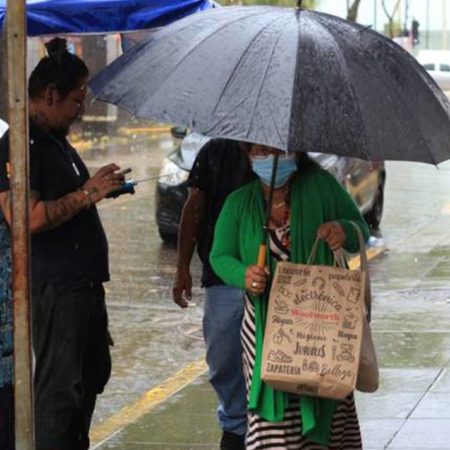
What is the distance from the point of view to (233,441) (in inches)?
234

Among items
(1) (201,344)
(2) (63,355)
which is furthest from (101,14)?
(1) (201,344)

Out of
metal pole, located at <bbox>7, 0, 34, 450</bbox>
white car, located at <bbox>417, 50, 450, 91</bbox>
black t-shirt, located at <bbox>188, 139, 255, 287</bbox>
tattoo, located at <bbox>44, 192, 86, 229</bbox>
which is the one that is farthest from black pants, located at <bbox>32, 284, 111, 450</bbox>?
white car, located at <bbox>417, 50, 450, 91</bbox>

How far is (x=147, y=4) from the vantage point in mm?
6016

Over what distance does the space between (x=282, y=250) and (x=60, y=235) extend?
0.97m

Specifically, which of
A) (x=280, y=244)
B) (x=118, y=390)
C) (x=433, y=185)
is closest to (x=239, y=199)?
(x=280, y=244)

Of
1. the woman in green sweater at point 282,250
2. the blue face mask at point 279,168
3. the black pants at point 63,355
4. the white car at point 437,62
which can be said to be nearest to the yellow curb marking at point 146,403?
the black pants at point 63,355

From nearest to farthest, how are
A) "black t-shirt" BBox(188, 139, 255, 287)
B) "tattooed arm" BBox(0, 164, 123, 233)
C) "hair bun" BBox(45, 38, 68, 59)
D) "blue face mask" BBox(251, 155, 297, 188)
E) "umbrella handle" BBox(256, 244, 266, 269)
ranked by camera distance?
"umbrella handle" BBox(256, 244, 266, 269) < "blue face mask" BBox(251, 155, 297, 188) < "tattooed arm" BBox(0, 164, 123, 233) < "hair bun" BBox(45, 38, 68, 59) < "black t-shirt" BBox(188, 139, 255, 287)

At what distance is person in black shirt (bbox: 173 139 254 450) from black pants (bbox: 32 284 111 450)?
0.51 m

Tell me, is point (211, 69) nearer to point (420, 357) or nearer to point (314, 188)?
point (314, 188)

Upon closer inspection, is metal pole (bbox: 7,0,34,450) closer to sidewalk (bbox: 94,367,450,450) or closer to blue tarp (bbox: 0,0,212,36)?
blue tarp (bbox: 0,0,212,36)

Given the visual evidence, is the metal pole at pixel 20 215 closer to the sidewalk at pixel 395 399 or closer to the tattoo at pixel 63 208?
the tattoo at pixel 63 208

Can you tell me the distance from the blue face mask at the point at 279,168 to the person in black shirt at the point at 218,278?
0.71 meters

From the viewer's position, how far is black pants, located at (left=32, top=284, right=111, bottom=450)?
17.7ft

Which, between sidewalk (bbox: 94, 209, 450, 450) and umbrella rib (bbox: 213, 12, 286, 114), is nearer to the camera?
umbrella rib (bbox: 213, 12, 286, 114)
